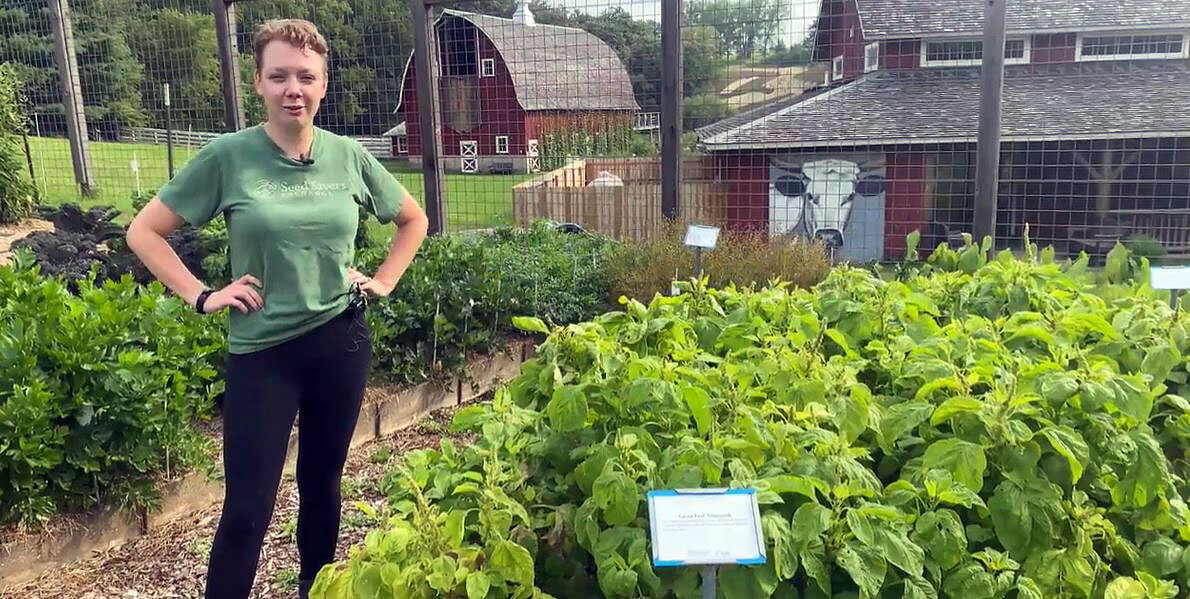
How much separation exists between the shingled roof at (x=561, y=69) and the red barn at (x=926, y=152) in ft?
3.21

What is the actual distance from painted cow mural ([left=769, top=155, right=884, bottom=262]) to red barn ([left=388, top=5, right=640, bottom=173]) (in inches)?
51.7

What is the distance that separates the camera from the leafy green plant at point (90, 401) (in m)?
2.80

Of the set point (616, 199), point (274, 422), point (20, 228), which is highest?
point (616, 199)

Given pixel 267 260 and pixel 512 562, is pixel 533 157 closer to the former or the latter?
pixel 267 260

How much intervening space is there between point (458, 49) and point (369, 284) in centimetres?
498

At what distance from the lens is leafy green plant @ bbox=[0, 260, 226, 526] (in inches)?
110

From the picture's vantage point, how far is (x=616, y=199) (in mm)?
6625

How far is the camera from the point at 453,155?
23.2 feet

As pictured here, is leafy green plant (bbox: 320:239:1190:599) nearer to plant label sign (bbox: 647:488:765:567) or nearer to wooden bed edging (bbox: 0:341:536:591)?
plant label sign (bbox: 647:488:765:567)

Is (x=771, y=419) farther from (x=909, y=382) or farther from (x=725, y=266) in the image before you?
(x=725, y=266)

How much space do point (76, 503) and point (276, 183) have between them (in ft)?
5.00

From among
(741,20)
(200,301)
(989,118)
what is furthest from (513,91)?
(200,301)

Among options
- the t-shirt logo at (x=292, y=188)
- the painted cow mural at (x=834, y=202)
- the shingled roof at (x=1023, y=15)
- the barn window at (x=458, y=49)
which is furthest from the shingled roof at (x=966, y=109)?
the t-shirt logo at (x=292, y=188)

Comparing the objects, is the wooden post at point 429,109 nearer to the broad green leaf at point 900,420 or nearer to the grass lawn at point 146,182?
the grass lawn at point 146,182
